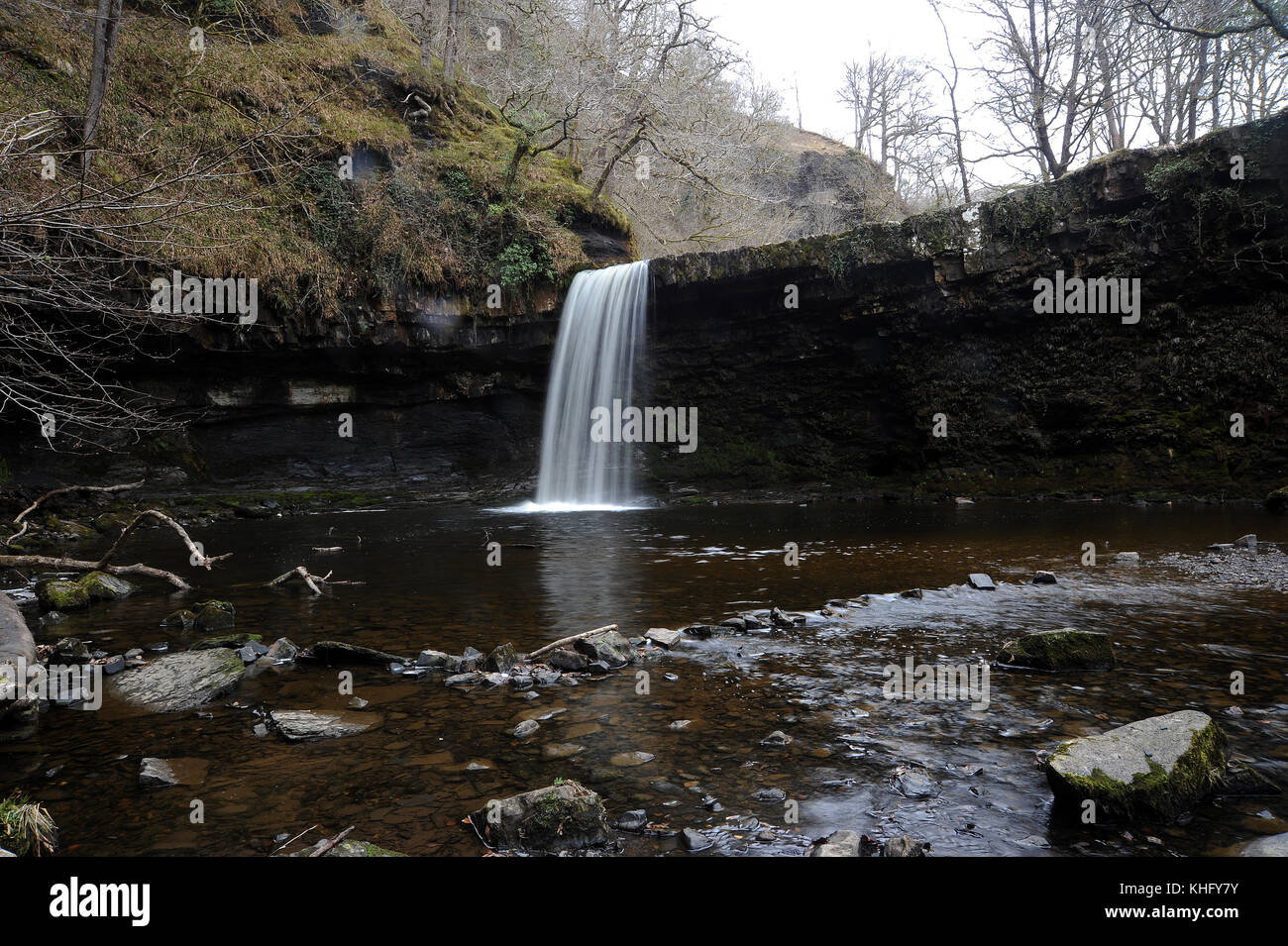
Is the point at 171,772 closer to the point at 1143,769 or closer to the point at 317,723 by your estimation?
the point at 317,723

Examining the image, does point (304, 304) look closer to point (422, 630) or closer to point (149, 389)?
point (149, 389)

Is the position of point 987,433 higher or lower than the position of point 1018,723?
higher

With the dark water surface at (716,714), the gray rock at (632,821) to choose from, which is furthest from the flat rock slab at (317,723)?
the gray rock at (632,821)

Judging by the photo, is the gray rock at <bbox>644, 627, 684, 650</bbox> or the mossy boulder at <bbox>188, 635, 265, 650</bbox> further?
the gray rock at <bbox>644, 627, 684, 650</bbox>

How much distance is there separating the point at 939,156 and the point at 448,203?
18.3m

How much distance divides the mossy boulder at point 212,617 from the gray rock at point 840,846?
5140mm

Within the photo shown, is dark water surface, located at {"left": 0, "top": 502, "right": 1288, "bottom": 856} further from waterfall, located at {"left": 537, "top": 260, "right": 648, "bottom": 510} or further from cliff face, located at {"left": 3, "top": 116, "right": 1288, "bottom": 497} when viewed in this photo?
waterfall, located at {"left": 537, "top": 260, "right": 648, "bottom": 510}

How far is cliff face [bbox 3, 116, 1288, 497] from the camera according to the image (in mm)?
13320

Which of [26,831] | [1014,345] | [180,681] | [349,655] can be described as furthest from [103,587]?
[1014,345]

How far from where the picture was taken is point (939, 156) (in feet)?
81.0

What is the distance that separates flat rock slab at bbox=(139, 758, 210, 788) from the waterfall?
42.8 feet

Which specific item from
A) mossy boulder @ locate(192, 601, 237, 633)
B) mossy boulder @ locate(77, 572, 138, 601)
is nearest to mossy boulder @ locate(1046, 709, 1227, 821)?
mossy boulder @ locate(192, 601, 237, 633)

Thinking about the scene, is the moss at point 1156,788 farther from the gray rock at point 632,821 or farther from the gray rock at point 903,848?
the gray rock at point 632,821
